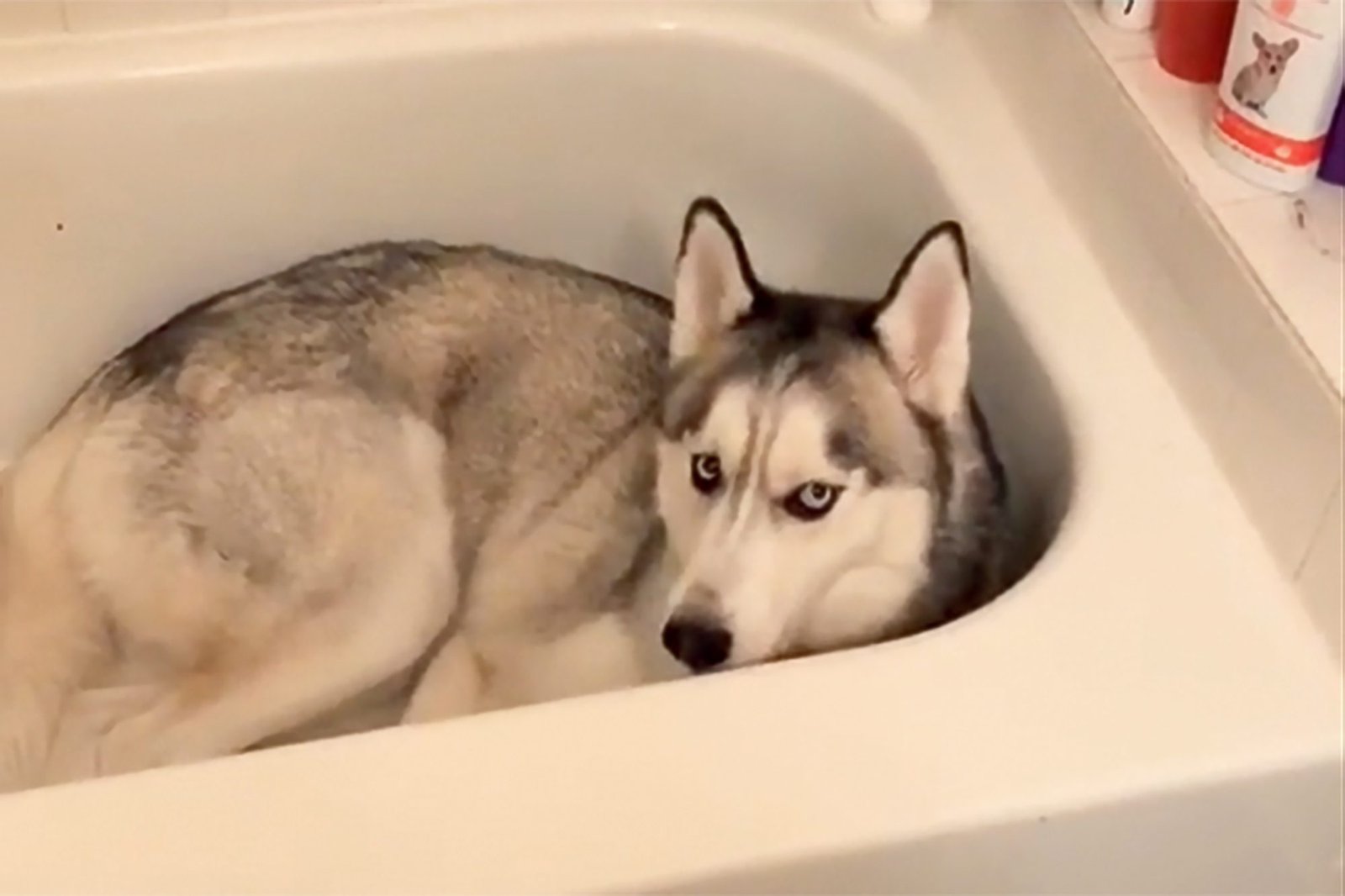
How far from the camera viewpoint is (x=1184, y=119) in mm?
1387

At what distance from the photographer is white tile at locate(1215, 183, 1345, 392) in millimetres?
1166

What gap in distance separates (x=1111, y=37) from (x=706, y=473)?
578 mm

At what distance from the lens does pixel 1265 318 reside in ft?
3.95

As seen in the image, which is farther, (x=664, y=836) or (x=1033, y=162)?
(x=1033, y=162)

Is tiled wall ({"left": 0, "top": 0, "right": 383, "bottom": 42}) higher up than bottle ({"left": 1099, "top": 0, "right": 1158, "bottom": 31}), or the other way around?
bottle ({"left": 1099, "top": 0, "right": 1158, "bottom": 31})

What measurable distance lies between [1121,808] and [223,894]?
1.90 feet

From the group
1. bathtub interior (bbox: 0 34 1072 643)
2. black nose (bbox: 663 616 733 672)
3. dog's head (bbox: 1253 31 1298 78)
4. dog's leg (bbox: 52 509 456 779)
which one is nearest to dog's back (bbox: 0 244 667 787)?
dog's leg (bbox: 52 509 456 779)

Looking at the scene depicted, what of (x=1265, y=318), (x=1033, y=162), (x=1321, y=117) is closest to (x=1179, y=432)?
(x=1265, y=318)

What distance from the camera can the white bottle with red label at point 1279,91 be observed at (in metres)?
1.20

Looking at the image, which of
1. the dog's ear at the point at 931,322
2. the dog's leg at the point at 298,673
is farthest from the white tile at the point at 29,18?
the dog's ear at the point at 931,322

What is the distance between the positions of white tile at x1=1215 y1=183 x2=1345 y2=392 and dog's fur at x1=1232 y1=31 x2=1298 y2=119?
8 centimetres

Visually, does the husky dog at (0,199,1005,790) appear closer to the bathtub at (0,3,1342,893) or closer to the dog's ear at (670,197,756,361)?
the dog's ear at (670,197,756,361)

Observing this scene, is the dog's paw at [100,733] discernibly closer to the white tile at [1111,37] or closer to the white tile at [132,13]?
the white tile at [132,13]

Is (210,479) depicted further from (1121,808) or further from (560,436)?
(1121,808)
